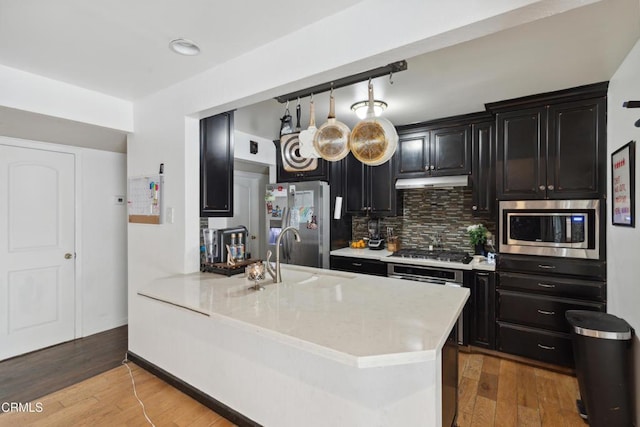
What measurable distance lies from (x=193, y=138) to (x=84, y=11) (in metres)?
1.05

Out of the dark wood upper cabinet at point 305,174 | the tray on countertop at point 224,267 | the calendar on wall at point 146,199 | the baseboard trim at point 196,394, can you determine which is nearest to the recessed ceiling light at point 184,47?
the calendar on wall at point 146,199

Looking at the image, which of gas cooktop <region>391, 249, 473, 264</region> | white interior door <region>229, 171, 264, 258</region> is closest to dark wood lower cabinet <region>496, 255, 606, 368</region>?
gas cooktop <region>391, 249, 473, 264</region>

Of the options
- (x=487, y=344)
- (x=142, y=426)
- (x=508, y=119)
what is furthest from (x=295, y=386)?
(x=508, y=119)

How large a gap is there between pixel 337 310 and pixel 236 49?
1.69 m

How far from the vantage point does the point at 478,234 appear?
3.36m

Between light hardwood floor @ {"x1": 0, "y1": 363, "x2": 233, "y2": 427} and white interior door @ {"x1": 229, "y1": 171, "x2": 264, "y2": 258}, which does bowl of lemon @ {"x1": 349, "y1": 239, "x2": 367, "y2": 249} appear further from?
light hardwood floor @ {"x1": 0, "y1": 363, "x2": 233, "y2": 427}

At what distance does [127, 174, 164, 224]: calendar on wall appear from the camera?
104 inches

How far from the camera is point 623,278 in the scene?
2088 mm

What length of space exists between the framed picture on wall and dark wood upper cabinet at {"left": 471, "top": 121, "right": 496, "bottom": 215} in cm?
95

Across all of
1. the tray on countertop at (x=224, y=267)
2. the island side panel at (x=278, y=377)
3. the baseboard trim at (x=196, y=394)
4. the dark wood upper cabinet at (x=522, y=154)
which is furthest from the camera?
the dark wood upper cabinet at (x=522, y=154)

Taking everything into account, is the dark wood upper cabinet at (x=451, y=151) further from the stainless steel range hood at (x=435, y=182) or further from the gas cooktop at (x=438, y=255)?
the gas cooktop at (x=438, y=255)

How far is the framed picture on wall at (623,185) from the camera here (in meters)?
1.90

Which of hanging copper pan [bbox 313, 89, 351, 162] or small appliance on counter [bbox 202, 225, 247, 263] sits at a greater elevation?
hanging copper pan [bbox 313, 89, 351, 162]

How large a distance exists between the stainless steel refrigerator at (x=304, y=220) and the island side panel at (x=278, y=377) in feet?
5.57
